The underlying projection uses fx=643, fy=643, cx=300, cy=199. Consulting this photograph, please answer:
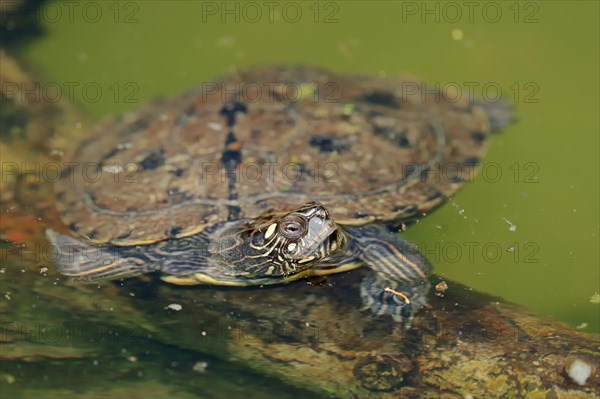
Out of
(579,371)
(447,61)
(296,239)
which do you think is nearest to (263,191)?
(296,239)

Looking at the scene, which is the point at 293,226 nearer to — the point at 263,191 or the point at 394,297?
the point at 263,191

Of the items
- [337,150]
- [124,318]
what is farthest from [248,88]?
[124,318]

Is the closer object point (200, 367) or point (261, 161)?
point (200, 367)

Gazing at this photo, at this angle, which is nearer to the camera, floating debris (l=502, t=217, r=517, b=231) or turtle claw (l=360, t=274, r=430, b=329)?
turtle claw (l=360, t=274, r=430, b=329)

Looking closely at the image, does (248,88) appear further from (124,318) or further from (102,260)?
(124,318)

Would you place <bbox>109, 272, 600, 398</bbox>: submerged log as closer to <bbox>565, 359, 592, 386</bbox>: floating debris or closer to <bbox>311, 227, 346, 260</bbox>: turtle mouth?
<bbox>565, 359, 592, 386</bbox>: floating debris

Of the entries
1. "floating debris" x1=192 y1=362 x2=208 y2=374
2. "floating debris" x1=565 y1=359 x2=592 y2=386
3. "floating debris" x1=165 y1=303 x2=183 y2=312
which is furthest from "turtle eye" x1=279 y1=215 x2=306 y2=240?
"floating debris" x1=565 y1=359 x2=592 y2=386
